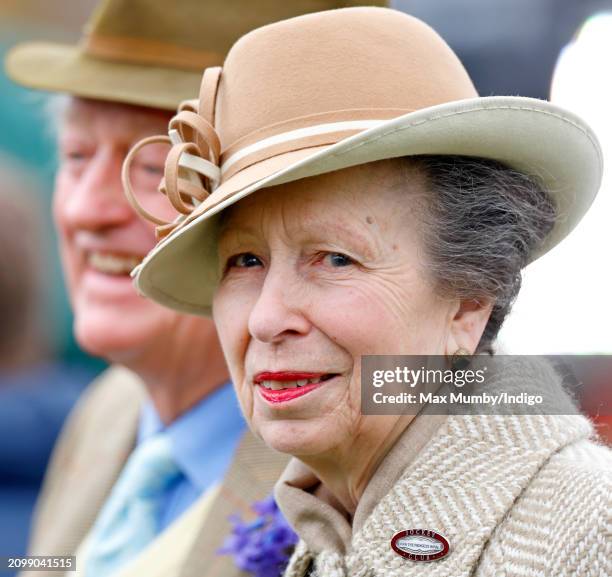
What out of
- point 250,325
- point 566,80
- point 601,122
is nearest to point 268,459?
point 250,325

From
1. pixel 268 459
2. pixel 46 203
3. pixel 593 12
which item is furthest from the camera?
pixel 46 203

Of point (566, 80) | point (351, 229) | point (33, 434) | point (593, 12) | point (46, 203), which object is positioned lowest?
point (351, 229)

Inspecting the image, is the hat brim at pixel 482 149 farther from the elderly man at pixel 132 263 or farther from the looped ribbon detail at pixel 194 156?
the elderly man at pixel 132 263

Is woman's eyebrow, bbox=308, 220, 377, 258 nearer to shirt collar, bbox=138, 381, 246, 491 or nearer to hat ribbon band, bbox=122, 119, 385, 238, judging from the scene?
hat ribbon band, bbox=122, 119, 385, 238

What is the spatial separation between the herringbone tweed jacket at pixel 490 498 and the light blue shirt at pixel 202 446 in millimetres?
1313

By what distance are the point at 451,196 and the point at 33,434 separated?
2711 millimetres

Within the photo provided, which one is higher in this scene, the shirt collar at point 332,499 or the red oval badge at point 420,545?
the shirt collar at point 332,499

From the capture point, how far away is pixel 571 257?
2.55 m

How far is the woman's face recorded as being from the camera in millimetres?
2156

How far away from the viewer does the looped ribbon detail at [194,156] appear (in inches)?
91.0

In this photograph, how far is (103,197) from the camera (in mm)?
3816

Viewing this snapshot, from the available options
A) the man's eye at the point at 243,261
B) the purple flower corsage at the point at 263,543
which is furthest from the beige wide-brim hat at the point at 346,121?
the purple flower corsage at the point at 263,543

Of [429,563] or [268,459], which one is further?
[268,459]

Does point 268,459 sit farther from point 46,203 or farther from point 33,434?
point 46,203
